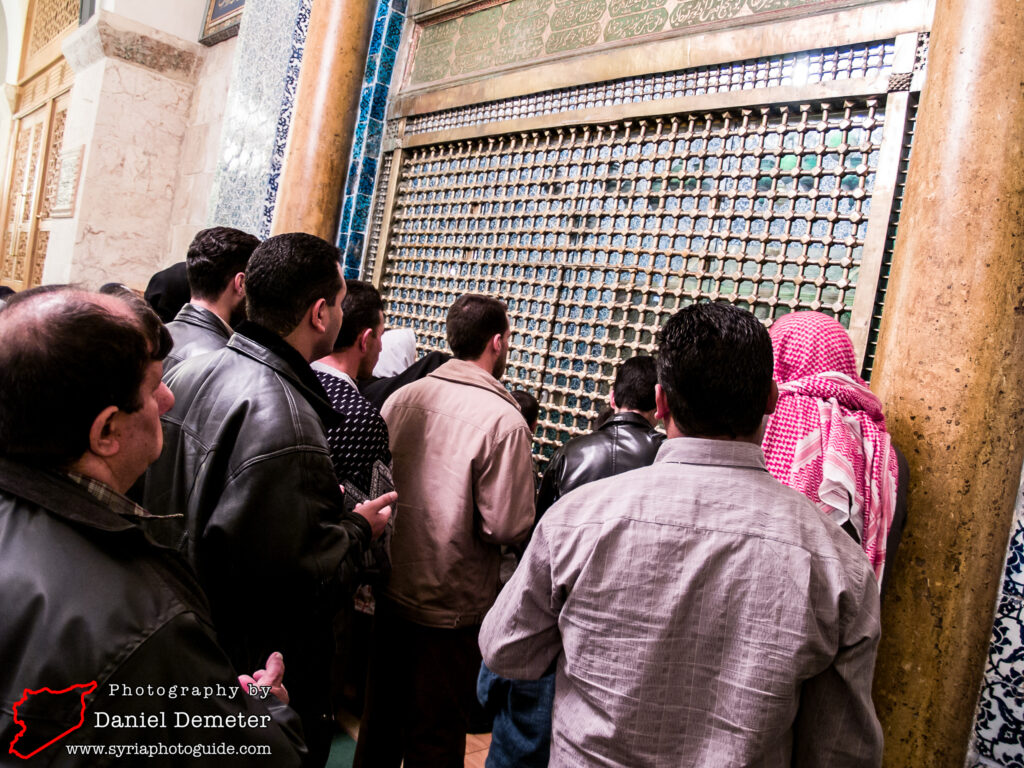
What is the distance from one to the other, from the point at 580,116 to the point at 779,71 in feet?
2.98

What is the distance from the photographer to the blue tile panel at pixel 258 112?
443cm

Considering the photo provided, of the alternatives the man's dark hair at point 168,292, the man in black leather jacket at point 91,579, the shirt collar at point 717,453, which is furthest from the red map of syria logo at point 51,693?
the man's dark hair at point 168,292

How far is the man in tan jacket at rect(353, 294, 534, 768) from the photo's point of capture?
2066mm

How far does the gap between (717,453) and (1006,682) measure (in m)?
1.36

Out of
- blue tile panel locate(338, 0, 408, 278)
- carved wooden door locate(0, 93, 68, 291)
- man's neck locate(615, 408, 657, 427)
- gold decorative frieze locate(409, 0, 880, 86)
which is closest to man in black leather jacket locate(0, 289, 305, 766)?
man's neck locate(615, 408, 657, 427)

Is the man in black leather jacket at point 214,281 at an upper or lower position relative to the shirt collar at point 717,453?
upper

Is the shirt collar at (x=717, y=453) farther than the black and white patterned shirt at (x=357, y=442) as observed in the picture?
No

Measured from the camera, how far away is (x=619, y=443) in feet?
7.16

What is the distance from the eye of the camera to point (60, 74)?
7.03 metres

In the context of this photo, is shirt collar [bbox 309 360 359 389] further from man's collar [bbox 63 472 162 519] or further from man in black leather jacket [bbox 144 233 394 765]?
man's collar [bbox 63 472 162 519]

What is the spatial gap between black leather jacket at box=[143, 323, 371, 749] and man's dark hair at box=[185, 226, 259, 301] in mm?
765

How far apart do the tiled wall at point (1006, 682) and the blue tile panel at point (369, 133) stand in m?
3.47

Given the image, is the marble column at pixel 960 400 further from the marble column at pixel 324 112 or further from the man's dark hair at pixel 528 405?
the marble column at pixel 324 112

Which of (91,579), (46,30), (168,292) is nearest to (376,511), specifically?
(91,579)
